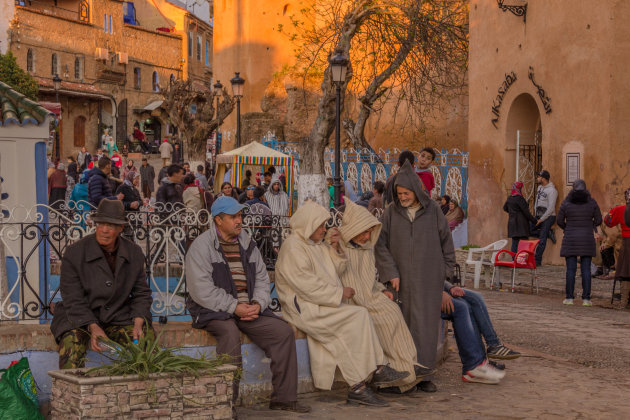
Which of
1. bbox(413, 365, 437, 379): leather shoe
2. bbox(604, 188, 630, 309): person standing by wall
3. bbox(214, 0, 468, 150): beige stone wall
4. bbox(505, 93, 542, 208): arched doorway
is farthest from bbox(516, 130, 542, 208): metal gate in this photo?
bbox(214, 0, 468, 150): beige stone wall

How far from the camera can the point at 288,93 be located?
3819cm

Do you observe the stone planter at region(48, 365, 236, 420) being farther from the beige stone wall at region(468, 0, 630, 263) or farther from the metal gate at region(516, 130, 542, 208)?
the metal gate at region(516, 130, 542, 208)

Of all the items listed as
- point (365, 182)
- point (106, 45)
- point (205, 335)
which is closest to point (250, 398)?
point (205, 335)

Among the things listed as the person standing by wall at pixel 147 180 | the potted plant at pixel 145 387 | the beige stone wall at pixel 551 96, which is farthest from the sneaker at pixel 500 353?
the person standing by wall at pixel 147 180

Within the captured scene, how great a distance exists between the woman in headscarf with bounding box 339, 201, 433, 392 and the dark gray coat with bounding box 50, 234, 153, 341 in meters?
1.75

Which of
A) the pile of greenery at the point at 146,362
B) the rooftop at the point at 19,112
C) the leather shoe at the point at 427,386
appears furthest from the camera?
the rooftop at the point at 19,112

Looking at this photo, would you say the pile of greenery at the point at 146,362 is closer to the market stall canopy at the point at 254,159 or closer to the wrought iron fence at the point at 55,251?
the wrought iron fence at the point at 55,251

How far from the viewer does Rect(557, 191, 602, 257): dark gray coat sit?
1266 cm

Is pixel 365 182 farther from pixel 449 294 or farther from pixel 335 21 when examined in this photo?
pixel 449 294

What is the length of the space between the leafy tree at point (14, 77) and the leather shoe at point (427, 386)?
40.3 m

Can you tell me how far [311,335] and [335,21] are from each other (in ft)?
51.2

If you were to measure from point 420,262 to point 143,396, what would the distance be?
9.05 feet

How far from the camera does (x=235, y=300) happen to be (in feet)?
22.1

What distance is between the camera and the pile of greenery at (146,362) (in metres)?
5.67
